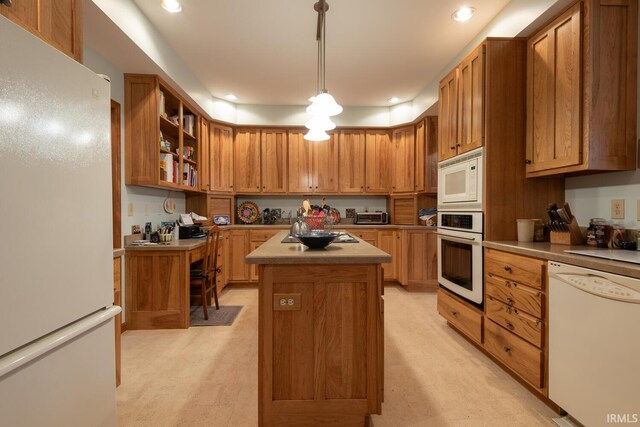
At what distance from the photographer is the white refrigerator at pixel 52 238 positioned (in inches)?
32.6

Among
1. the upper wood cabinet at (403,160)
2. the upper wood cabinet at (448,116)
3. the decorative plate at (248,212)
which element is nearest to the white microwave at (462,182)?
the upper wood cabinet at (448,116)

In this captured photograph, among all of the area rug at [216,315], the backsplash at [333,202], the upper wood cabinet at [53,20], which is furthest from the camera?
the backsplash at [333,202]

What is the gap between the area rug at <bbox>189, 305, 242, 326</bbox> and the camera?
300 centimetres

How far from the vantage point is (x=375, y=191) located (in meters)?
4.69

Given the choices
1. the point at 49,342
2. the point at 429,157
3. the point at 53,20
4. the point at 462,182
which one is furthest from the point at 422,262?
the point at 53,20

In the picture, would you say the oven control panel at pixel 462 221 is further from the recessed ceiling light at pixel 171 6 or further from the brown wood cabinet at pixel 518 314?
the recessed ceiling light at pixel 171 6

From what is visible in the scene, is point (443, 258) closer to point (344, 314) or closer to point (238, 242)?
point (344, 314)

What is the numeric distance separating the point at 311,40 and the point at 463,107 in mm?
1564

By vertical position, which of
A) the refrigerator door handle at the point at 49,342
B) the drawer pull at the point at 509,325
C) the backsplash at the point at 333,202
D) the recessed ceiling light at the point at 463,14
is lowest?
the drawer pull at the point at 509,325

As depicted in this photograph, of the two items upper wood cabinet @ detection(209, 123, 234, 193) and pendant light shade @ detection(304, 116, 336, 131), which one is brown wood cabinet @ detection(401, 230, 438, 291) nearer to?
pendant light shade @ detection(304, 116, 336, 131)

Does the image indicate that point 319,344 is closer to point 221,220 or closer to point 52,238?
point 52,238

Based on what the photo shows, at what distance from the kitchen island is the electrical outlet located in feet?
5.51

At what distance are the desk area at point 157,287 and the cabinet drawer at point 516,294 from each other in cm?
264

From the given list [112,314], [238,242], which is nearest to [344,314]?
[112,314]
